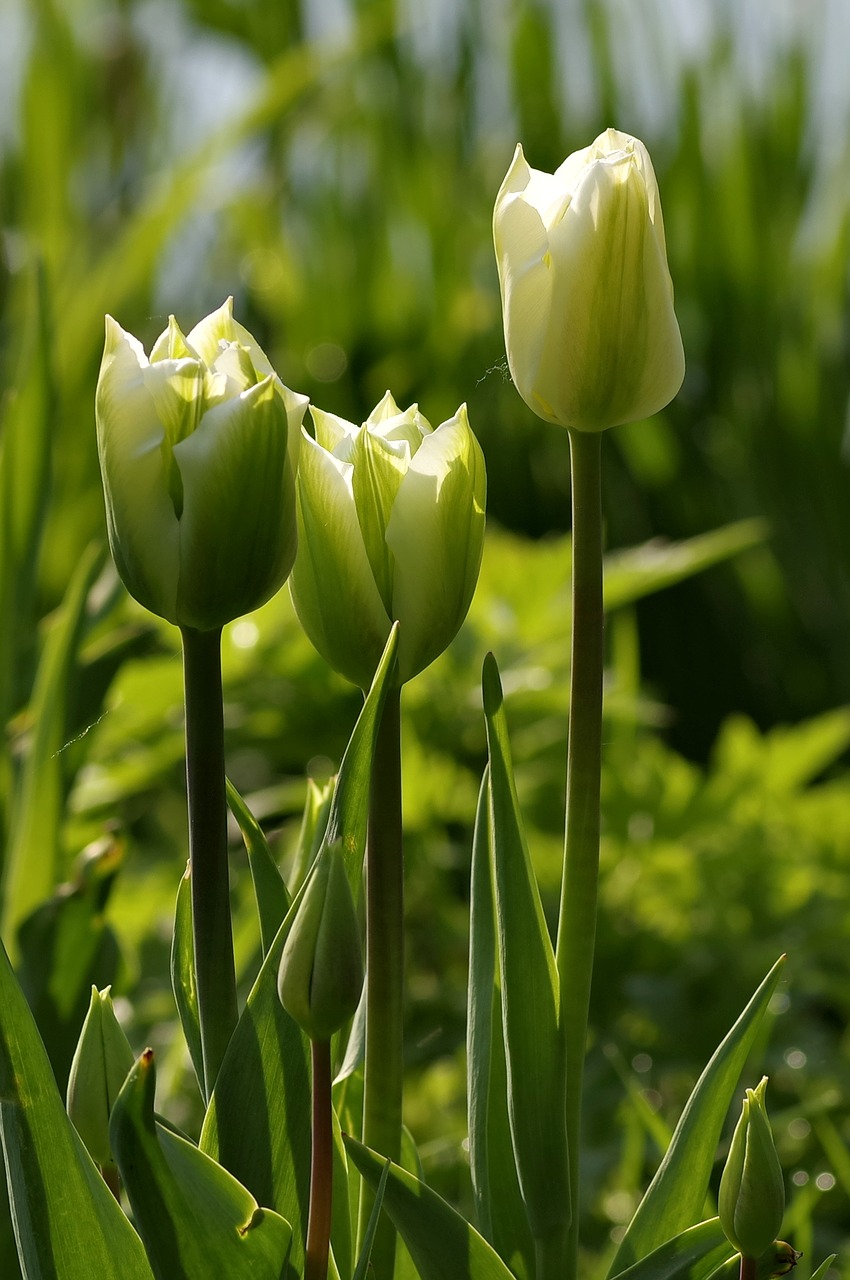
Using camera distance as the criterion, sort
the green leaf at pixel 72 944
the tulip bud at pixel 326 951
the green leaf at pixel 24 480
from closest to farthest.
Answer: the tulip bud at pixel 326 951 < the green leaf at pixel 72 944 < the green leaf at pixel 24 480

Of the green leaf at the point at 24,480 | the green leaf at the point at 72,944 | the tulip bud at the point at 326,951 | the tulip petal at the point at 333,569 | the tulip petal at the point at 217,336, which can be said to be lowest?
the green leaf at the point at 72,944

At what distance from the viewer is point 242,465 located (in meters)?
0.27

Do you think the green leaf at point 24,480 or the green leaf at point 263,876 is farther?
the green leaf at point 24,480

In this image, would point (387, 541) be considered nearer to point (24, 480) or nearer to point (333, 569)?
point (333, 569)

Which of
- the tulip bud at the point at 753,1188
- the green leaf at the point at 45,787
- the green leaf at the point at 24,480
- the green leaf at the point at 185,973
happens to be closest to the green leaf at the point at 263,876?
the green leaf at the point at 185,973

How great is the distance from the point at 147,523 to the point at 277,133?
2.30 metres

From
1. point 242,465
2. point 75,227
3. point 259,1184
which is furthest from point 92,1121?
point 75,227

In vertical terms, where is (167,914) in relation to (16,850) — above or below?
below

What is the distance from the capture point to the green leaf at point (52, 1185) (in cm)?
28

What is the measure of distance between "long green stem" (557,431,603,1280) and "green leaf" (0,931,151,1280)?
105mm

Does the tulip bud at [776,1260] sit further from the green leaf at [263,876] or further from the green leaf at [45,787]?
the green leaf at [45,787]

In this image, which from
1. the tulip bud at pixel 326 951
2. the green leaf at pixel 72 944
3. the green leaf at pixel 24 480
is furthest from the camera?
the green leaf at pixel 24 480

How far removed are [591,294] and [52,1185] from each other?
0.22 m

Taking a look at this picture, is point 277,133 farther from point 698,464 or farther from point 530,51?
point 698,464
